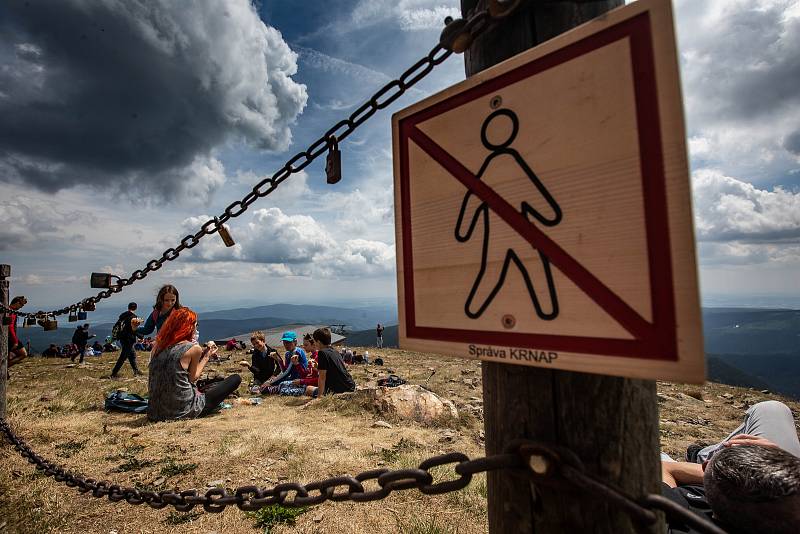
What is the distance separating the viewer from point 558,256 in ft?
3.16

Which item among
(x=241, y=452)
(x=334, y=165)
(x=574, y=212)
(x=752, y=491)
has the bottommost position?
(x=241, y=452)

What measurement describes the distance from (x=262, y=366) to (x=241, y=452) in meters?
4.60

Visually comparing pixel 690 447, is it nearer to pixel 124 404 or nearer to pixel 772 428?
pixel 772 428

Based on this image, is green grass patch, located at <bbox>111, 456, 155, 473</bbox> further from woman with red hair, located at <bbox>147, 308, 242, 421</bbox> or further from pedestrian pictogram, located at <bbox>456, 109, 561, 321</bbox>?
pedestrian pictogram, located at <bbox>456, 109, 561, 321</bbox>

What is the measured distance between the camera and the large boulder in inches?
231

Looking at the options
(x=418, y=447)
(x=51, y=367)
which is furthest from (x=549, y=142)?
(x=51, y=367)

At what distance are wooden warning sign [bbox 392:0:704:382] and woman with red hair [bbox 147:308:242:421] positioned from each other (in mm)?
5719

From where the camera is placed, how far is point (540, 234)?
0.99 m

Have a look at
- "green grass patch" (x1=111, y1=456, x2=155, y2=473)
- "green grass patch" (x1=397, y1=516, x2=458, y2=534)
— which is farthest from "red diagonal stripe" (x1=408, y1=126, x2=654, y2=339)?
"green grass patch" (x1=111, y1=456, x2=155, y2=473)

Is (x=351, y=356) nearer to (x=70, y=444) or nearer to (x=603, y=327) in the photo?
(x=70, y=444)

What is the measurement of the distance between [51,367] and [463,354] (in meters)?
16.0

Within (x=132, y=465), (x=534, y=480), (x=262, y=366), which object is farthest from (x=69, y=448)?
(x=534, y=480)

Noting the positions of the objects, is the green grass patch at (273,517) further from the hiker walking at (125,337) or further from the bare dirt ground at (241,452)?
the hiker walking at (125,337)

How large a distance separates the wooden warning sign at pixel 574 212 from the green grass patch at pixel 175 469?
12.9 feet
